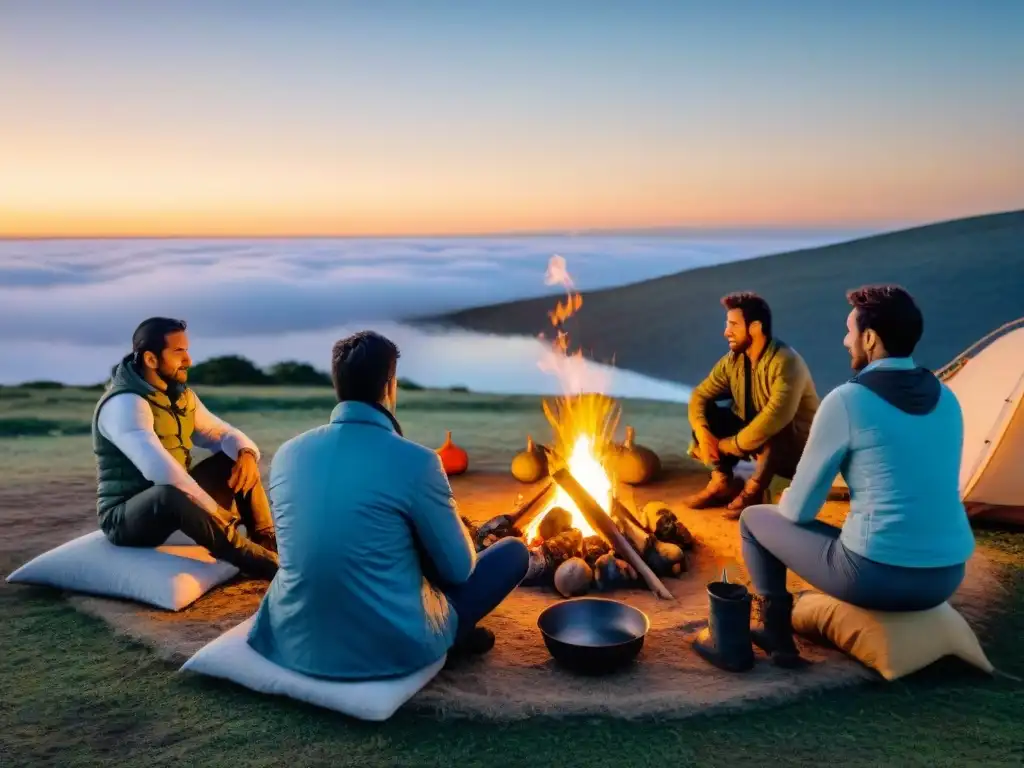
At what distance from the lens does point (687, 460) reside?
7.92 m

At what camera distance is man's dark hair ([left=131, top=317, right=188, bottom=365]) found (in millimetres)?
4613

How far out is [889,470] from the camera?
11.5 ft

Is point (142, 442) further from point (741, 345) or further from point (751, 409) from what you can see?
point (751, 409)

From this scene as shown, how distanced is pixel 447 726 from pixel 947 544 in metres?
2.18

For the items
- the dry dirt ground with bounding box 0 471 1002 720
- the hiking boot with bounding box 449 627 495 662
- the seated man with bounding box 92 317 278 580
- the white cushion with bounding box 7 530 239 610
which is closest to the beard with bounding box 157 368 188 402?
the seated man with bounding box 92 317 278 580

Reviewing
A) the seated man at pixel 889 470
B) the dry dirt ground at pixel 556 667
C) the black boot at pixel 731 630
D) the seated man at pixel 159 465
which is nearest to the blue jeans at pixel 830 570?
the seated man at pixel 889 470

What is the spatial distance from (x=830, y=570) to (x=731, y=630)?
505mm

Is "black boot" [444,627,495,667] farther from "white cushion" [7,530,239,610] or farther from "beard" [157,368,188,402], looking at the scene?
"beard" [157,368,188,402]

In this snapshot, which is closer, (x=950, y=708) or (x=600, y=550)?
(x=950, y=708)

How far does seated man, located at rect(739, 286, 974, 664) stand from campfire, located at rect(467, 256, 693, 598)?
4.61ft

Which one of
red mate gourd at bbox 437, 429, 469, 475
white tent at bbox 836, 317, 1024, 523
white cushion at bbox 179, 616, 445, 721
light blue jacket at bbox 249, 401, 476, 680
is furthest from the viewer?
red mate gourd at bbox 437, 429, 469, 475

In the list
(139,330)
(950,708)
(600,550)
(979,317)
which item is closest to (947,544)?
(950,708)

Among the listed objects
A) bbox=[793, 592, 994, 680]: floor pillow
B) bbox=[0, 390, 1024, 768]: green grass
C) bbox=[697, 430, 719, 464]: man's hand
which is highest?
bbox=[697, 430, 719, 464]: man's hand

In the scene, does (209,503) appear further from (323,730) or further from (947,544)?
(947,544)
